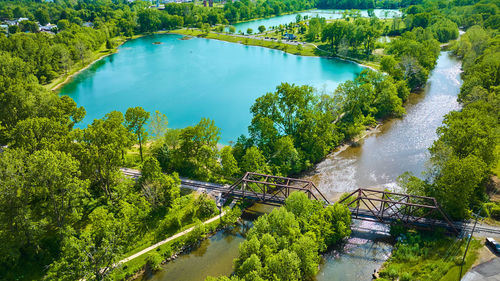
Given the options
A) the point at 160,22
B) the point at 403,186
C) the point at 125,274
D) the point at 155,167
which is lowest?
the point at 125,274

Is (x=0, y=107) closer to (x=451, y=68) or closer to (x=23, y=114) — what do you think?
(x=23, y=114)

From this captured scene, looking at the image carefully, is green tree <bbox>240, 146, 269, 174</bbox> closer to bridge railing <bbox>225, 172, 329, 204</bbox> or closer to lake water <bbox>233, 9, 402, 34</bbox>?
bridge railing <bbox>225, 172, 329, 204</bbox>

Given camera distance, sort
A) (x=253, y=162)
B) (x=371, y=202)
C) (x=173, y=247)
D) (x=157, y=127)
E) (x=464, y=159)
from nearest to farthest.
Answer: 1. (x=173, y=247)
2. (x=464, y=159)
3. (x=371, y=202)
4. (x=253, y=162)
5. (x=157, y=127)

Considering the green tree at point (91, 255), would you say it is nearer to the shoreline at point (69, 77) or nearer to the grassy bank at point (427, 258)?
the grassy bank at point (427, 258)

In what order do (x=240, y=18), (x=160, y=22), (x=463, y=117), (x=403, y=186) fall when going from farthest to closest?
(x=240, y=18)
(x=160, y=22)
(x=463, y=117)
(x=403, y=186)

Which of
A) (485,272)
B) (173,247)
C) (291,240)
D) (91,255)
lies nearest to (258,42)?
(173,247)

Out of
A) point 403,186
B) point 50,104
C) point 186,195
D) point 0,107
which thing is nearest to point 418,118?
point 403,186

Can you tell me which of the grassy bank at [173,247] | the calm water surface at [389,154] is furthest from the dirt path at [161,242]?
the calm water surface at [389,154]

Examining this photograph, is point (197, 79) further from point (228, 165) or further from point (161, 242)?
point (161, 242)
